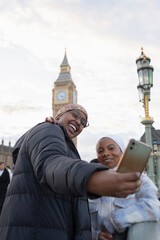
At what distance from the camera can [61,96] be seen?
75.8m

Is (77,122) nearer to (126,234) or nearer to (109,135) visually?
(109,135)

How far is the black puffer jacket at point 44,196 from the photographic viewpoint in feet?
3.10

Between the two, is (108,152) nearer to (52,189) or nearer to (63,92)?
(52,189)

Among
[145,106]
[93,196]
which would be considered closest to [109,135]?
[93,196]

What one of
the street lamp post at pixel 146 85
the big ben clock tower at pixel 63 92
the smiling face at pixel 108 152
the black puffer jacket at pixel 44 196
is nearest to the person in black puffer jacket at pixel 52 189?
the black puffer jacket at pixel 44 196

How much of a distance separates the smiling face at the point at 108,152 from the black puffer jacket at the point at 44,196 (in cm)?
82

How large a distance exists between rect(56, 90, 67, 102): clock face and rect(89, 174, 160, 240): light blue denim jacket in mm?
73494

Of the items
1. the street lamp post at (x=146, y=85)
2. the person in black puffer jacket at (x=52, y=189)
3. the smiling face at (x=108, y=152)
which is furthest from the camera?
the street lamp post at (x=146, y=85)

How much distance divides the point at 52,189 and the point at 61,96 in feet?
247

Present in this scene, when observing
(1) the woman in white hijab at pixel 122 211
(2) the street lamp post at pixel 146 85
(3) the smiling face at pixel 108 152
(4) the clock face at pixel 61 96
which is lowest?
(1) the woman in white hijab at pixel 122 211

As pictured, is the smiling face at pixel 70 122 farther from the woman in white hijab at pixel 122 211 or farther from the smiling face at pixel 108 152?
the woman in white hijab at pixel 122 211

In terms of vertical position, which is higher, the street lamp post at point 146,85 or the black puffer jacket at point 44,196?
the street lamp post at point 146,85

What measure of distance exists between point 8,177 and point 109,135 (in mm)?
4801

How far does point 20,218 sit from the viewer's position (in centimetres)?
117
